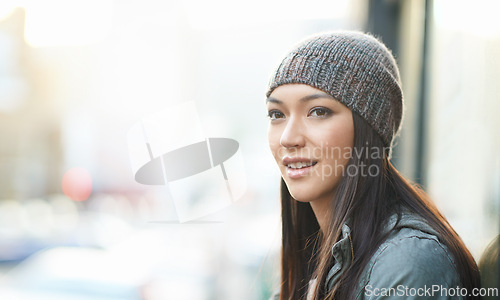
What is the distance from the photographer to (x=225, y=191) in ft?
11.5

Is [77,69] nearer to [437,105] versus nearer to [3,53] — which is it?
[3,53]

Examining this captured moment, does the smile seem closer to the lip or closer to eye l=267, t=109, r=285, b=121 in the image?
the lip

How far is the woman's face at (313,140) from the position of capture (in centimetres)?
151

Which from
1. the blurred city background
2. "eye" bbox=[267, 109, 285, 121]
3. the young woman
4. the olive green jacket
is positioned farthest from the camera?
the blurred city background

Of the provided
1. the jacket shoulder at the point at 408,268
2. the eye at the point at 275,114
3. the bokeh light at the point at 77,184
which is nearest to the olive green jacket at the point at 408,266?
the jacket shoulder at the point at 408,268

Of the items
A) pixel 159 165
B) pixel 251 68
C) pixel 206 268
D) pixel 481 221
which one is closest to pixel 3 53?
pixel 251 68

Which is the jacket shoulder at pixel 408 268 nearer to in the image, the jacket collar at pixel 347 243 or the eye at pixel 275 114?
the jacket collar at pixel 347 243

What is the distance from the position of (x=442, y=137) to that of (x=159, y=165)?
192 cm

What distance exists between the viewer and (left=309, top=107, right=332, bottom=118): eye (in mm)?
1552

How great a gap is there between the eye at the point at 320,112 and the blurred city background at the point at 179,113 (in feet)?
1.05

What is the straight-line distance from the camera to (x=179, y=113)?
4316 mm

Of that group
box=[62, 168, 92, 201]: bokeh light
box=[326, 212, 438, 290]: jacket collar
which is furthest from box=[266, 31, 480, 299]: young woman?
box=[62, 168, 92, 201]: bokeh light

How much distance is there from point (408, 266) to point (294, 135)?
0.58m

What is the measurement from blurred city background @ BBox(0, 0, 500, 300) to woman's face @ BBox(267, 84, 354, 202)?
0.92ft
